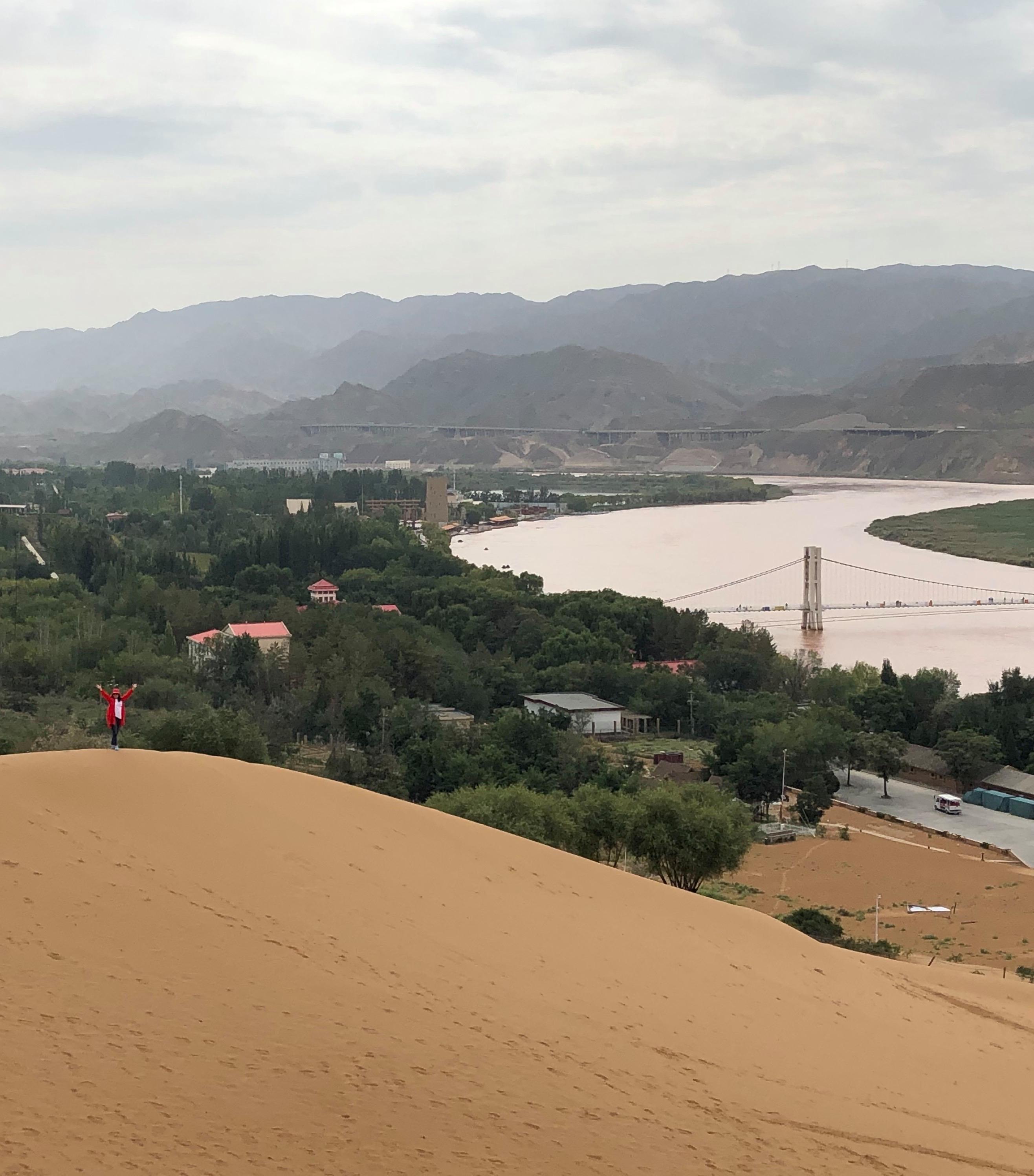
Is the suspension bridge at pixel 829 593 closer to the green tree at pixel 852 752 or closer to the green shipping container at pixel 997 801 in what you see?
the green tree at pixel 852 752

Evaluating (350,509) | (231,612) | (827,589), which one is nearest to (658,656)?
(231,612)

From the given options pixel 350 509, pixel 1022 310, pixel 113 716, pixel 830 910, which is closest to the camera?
pixel 113 716

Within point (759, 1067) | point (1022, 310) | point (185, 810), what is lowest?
point (759, 1067)

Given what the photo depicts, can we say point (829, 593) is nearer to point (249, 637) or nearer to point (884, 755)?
point (249, 637)

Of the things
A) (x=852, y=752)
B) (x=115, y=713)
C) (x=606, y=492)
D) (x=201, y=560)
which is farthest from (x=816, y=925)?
(x=606, y=492)

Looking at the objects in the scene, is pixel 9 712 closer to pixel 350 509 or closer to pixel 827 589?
pixel 827 589

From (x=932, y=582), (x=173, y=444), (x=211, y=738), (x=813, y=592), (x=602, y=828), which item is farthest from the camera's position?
(x=173, y=444)
